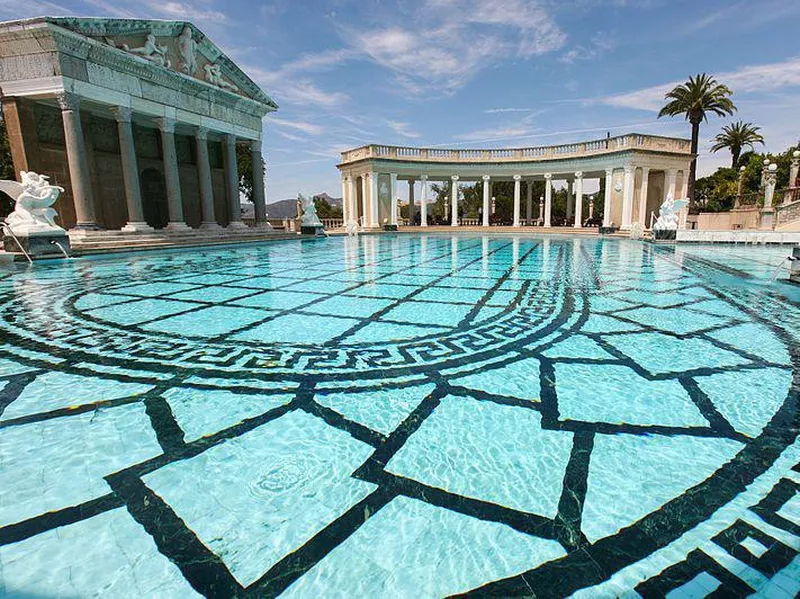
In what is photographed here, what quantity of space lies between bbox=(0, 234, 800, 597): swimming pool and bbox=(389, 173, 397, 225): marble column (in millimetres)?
28688

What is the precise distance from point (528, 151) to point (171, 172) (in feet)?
81.9

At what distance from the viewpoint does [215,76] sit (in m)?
21.3

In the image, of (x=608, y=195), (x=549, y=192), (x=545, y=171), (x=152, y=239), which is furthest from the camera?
(x=549, y=192)

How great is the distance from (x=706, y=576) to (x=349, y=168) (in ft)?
113

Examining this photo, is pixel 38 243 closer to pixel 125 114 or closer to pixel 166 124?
pixel 125 114

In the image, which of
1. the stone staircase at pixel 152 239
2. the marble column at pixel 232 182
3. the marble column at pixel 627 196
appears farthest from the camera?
the marble column at pixel 627 196

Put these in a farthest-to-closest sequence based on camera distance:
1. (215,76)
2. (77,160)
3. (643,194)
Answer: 1. (643,194)
2. (215,76)
3. (77,160)

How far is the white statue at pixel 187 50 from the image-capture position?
19.2m

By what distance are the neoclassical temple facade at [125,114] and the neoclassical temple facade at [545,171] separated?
378 inches

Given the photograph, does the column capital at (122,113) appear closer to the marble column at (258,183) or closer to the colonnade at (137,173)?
the colonnade at (137,173)

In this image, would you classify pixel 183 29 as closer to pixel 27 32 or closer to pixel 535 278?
pixel 27 32

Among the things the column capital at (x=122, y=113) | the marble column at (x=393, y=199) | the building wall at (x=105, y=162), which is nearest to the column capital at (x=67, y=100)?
the building wall at (x=105, y=162)

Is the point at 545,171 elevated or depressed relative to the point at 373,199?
elevated

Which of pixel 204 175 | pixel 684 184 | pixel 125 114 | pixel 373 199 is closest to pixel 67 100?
pixel 125 114
